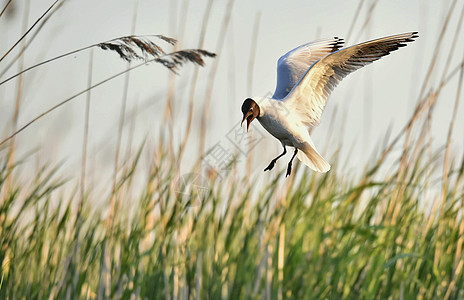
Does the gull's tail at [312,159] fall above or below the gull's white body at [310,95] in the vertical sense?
below

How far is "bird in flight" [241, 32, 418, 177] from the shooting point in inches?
75.4

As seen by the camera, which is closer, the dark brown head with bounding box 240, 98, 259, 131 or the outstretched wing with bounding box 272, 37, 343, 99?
the dark brown head with bounding box 240, 98, 259, 131

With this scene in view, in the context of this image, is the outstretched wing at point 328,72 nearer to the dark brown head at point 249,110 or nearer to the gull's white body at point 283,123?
the gull's white body at point 283,123

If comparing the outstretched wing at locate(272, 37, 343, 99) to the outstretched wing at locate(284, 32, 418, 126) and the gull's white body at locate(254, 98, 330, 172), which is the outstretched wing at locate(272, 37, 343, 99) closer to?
the outstretched wing at locate(284, 32, 418, 126)

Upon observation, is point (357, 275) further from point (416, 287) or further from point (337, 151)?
point (337, 151)

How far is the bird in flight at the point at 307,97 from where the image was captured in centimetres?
191

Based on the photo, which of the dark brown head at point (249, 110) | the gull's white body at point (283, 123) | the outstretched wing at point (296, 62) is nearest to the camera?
the dark brown head at point (249, 110)

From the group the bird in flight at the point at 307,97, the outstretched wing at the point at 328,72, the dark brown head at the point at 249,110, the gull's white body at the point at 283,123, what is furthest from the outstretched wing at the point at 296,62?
the dark brown head at the point at 249,110

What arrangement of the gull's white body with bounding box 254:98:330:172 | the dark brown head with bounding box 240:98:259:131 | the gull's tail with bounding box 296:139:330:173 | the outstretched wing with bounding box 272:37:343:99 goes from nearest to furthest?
the dark brown head with bounding box 240:98:259:131 → the gull's white body with bounding box 254:98:330:172 → the gull's tail with bounding box 296:139:330:173 → the outstretched wing with bounding box 272:37:343:99

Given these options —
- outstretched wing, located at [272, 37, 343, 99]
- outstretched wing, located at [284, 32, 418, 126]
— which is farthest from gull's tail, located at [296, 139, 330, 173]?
outstretched wing, located at [272, 37, 343, 99]

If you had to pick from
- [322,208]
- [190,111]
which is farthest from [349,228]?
[190,111]

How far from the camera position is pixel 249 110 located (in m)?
1.77

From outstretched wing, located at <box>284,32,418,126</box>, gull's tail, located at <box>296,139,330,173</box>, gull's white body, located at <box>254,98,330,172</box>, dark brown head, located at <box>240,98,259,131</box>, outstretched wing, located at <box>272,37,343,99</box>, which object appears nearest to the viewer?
dark brown head, located at <box>240,98,259,131</box>

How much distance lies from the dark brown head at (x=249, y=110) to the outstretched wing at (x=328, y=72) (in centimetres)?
31
